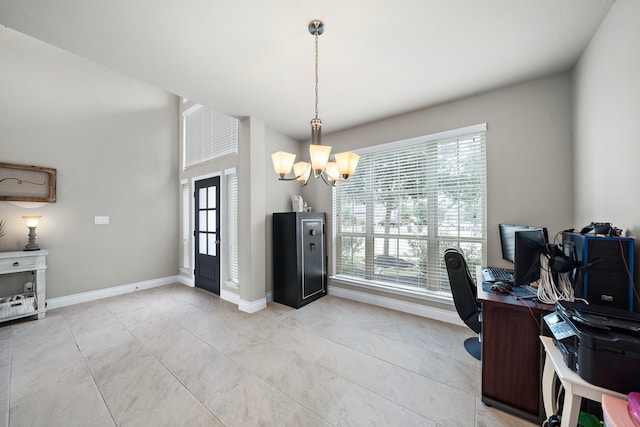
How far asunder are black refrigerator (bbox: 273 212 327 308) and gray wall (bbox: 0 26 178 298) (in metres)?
2.69

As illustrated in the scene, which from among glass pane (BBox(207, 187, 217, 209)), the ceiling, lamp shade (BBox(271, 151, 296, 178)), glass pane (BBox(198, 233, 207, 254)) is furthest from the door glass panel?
lamp shade (BBox(271, 151, 296, 178))

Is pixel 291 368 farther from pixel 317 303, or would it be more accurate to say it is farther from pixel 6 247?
pixel 6 247

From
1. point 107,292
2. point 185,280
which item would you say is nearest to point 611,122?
point 185,280

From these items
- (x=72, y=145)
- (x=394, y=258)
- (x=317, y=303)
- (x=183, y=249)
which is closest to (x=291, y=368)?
(x=317, y=303)

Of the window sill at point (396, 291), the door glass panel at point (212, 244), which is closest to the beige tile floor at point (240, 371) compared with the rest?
the window sill at point (396, 291)

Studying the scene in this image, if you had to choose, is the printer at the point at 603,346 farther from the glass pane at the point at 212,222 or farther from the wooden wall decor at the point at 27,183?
the wooden wall decor at the point at 27,183

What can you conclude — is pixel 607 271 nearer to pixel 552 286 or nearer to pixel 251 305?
pixel 552 286

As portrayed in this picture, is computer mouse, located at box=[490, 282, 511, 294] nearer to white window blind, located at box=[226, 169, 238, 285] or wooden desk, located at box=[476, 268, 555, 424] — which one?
wooden desk, located at box=[476, 268, 555, 424]

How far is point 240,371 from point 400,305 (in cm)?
219

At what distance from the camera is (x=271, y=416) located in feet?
5.15

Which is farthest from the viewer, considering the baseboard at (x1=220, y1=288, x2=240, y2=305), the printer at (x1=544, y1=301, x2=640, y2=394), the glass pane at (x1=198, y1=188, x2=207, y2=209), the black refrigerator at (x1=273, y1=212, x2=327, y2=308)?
the glass pane at (x1=198, y1=188, x2=207, y2=209)

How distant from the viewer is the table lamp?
10.3 feet

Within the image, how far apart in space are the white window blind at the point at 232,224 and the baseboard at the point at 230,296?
0.70 ft

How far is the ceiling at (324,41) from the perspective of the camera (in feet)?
5.15
